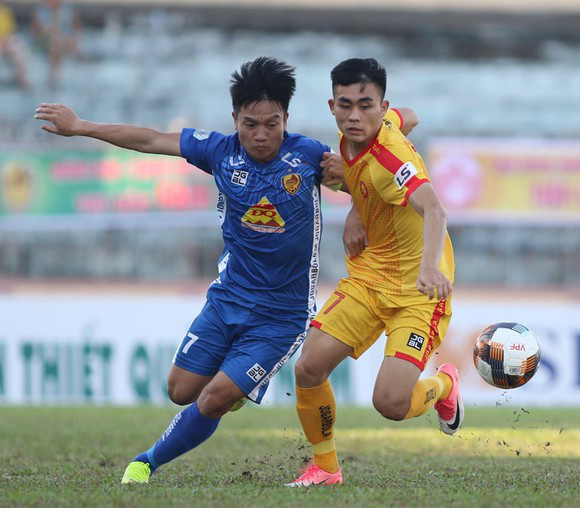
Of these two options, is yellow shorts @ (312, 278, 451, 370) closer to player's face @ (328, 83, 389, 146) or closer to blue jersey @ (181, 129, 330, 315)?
blue jersey @ (181, 129, 330, 315)

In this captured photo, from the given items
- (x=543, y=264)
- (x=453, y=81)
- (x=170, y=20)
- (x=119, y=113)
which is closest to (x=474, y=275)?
(x=543, y=264)

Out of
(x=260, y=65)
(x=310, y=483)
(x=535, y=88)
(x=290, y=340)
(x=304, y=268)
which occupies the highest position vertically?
(x=535, y=88)

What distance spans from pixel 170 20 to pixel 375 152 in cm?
2196

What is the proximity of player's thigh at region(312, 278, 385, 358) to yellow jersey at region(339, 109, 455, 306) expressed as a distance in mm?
110

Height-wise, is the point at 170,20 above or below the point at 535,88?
above

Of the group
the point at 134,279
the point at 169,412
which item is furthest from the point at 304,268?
the point at 134,279

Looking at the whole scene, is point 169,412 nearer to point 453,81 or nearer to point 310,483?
point 310,483

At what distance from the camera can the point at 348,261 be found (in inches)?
290

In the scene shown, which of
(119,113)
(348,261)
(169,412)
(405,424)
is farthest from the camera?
(119,113)

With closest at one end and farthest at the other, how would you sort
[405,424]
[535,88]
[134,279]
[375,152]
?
[375,152]
[405,424]
[134,279]
[535,88]

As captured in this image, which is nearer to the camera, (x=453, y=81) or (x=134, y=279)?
(x=134, y=279)

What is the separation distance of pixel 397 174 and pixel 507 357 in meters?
1.55

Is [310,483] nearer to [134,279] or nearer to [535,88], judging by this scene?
[134,279]

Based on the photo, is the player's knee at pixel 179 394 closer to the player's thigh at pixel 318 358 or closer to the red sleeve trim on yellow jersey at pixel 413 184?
the player's thigh at pixel 318 358
